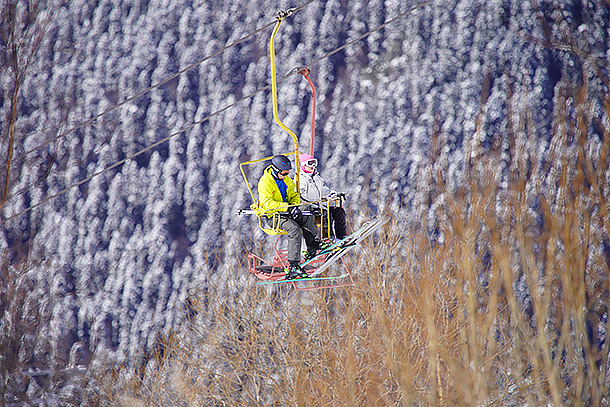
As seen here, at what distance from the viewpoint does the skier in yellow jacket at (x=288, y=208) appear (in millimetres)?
4324

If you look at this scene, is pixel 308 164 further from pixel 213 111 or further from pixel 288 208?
pixel 213 111

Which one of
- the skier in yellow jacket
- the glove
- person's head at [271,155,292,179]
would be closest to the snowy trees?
the skier in yellow jacket

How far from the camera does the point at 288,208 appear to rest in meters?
4.46

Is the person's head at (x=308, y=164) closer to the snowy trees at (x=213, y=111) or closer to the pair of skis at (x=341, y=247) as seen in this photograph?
the pair of skis at (x=341, y=247)

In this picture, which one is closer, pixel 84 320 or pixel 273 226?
pixel 273 226

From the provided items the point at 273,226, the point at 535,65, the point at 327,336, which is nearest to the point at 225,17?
the point at 535,65

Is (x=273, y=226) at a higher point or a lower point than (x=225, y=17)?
lower

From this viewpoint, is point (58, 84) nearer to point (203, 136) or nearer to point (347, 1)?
point (203, 136)

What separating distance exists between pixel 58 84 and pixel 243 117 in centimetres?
1332

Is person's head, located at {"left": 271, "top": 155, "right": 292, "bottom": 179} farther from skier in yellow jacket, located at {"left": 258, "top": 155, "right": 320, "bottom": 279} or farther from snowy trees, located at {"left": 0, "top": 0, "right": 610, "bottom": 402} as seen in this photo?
snowy trees, located at {"left": 0, "top": 0, "right": 610, "bottom": 402}

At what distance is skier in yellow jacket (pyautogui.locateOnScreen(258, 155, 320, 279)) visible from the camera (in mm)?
4324

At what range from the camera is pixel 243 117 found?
4256 centimetres

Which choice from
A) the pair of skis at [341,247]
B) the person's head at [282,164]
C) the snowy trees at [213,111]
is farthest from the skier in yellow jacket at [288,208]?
the snowy trees at [213,111]

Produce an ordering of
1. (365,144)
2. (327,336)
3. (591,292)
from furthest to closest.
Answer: (365,144), (327,336), (591,292)
